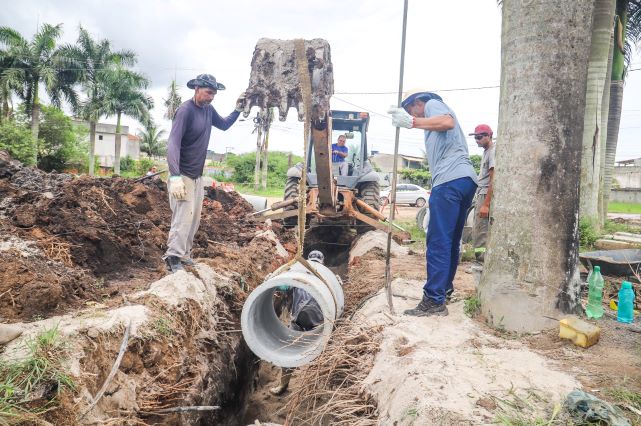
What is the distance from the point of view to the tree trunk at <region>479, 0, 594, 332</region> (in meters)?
3.00

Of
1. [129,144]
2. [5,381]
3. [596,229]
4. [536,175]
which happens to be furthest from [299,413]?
[129,144]

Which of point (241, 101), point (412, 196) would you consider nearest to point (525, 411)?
point (241, 101)

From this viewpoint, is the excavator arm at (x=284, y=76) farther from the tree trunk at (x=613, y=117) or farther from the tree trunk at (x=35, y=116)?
the tree trunk at (x=35, y=116)

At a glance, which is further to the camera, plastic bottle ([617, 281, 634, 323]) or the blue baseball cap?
the blue baseball cap

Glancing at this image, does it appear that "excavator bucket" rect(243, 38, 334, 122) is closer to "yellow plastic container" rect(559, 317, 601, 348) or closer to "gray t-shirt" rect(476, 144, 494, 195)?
"yellow plastic container" rect(559, 317, 601, 348)

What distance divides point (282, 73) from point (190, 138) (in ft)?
4.11

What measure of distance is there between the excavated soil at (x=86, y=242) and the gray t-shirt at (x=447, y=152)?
262cm

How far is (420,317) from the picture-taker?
349 centimetres

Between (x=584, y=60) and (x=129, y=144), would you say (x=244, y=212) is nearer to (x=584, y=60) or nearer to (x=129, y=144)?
(x=584, y=60)

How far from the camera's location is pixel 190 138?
14.6 feet

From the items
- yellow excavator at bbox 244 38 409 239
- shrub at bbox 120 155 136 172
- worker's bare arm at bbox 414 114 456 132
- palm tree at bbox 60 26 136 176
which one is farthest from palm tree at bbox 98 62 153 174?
worker's bare arm at bbox 414 114 456 132

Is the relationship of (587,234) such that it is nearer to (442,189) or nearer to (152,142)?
(442,189)

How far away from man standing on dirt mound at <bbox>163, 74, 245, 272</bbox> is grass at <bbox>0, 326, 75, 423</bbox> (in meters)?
1.83

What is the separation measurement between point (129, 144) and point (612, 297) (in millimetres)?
56829
